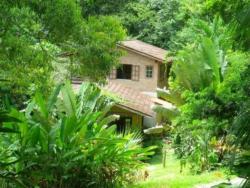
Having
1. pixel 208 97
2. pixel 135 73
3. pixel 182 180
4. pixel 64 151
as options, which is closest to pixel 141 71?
pixel 135 73

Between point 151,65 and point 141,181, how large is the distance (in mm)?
16824

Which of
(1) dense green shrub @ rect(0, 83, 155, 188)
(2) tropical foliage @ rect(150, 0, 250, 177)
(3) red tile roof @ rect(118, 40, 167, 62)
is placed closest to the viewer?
(1) dense green shrub @ rect(0, 83, 155, 188)

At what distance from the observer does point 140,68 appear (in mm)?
26422

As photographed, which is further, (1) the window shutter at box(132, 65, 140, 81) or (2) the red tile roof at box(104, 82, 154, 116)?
(1) the window shutter at box(132, 65, 140, 81)

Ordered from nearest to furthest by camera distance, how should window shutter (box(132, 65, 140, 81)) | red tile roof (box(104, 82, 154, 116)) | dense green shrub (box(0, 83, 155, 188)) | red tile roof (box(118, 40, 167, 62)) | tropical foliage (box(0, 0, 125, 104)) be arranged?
1. tropical foliage (box(0, 0, 125, 104))
2. dense green shrub (box(0, 83, 155, 188))
3. red tile roof (box(104, 82, 154, 116))
4. red tile roof (box(118, 40, 167, 62))
5. window shutter (box(132, 65, 140, 81))

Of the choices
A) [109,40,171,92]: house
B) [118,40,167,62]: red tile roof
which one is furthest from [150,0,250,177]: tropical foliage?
[109,40,171,92]: house

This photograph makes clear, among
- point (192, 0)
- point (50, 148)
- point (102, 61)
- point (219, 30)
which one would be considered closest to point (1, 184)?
point (50, 148)

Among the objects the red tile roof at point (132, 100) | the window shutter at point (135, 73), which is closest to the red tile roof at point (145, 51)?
the window shutter at point (135, 73)

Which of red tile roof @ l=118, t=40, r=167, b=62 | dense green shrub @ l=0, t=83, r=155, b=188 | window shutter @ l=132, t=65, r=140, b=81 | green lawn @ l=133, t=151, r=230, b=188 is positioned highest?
red tile roof @ l=118, t=40, r=167, b=62

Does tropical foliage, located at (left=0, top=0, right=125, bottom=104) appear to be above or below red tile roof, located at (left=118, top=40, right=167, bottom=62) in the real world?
below

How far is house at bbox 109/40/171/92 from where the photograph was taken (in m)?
25.8

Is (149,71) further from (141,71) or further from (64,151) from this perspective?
(64,151)

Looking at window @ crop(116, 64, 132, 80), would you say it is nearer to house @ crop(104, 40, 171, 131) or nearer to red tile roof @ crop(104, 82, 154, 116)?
house @ crop(104, 40, 171, 131)

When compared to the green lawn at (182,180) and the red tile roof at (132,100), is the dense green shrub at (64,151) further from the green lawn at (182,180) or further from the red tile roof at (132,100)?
the red tile roof at (132,100)
